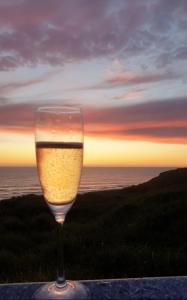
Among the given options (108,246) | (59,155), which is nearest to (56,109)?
(59,155)

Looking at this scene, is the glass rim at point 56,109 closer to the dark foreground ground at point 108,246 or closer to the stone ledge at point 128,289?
the stone ledge at point 128,289

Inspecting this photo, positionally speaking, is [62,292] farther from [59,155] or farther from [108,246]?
[108,246]

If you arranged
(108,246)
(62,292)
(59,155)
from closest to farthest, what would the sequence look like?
(62,292) → (59,155) → (108,246)

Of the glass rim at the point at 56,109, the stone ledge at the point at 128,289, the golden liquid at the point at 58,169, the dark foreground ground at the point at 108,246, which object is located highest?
the glass rim at the point at 56,109

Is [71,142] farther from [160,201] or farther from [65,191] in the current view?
[160,201]

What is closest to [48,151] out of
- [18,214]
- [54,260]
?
[54,260]

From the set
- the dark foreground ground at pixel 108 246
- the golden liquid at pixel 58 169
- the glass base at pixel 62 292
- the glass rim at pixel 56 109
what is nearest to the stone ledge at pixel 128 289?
the glass base at pixel 62 292

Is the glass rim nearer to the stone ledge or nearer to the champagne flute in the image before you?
the champagne flute
